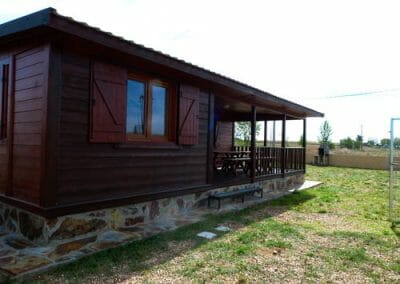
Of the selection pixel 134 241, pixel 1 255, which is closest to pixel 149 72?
pixel 134 241

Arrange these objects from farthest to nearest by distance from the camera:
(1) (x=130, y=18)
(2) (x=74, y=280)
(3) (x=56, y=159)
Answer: (1) (x=130, y=18) → (3) (x=56, y=159) → (2) (x=74, y=280)

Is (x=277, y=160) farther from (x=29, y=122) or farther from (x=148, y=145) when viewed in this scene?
(x=29, y=122)

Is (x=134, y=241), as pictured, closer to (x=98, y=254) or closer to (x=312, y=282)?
(x=98, y=254)

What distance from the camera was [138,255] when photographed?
10.7 feet

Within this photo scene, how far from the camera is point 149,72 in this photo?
4562mm

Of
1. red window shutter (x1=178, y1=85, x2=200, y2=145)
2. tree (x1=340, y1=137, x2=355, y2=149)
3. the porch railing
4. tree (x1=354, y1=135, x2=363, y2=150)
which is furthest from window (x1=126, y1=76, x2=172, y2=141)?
tree (x1=340, y1=137, x2=355, y2=149)

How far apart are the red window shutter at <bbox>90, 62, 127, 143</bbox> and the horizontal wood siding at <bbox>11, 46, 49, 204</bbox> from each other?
0.59 meters

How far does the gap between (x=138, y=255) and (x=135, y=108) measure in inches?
83.8

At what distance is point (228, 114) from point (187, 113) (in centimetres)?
555

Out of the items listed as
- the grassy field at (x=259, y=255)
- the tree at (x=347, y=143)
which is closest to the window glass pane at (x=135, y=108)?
the grassy field at (x=259, y=255)

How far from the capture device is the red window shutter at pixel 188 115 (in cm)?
511

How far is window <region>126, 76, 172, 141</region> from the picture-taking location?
441 cm

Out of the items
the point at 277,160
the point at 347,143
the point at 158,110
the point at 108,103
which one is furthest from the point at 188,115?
the point at 347,143

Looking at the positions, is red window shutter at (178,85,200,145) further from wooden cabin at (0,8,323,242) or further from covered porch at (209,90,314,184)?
covered porch at (209,90,314,184)
